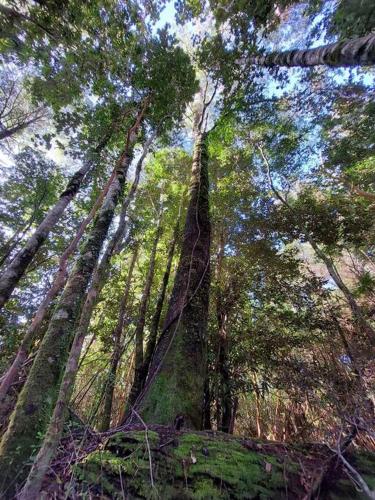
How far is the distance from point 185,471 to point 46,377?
1.92 meters

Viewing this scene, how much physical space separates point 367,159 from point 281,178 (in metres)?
2.45

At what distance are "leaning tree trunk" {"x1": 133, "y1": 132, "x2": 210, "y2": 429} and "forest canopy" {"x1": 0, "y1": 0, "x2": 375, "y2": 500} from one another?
0.02 m

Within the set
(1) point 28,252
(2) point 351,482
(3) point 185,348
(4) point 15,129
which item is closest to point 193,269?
(3) point 185,348

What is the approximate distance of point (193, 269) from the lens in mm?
4359

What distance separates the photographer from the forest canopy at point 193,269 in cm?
216

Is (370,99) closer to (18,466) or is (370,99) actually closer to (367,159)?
(367,159)

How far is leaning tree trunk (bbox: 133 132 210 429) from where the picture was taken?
2873mm

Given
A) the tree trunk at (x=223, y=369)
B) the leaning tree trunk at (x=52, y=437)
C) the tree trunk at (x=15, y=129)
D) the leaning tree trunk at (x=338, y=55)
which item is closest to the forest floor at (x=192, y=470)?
the leaning tree trunk at (x=52, y=437)

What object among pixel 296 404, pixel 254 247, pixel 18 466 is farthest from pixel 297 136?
pixel 18 466

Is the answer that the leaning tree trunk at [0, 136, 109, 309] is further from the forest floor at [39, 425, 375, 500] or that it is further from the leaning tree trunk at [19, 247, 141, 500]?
the leaning tree trunk at [19, 247, 141, 500]

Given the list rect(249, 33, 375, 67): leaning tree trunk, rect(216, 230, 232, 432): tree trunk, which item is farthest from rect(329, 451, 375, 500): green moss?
rect(249, 33, 375, 67): leaning tree trunk

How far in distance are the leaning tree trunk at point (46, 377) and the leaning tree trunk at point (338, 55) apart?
3.28 meters

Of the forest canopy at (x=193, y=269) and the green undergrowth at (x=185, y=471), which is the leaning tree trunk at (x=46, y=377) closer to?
the forest canopy at (x=193, y=269)

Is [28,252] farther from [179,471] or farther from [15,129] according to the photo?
[15,129]
